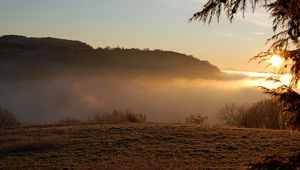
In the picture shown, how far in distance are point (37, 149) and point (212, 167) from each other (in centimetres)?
990

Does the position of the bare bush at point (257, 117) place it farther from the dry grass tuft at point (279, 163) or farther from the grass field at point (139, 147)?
the dry grass tuft at point (279, 163)

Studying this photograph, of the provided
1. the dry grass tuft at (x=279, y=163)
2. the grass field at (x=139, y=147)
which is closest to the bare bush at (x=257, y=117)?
the grass field at (x=139, y=147)

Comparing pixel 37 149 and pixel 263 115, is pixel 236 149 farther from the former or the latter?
pixel 263 115

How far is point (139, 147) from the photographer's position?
2761cm

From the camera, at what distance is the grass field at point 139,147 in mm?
23797

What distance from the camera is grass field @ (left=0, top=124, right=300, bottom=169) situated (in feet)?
78.1

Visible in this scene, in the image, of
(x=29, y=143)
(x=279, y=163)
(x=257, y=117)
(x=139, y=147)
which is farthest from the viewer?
(x=257, y=117)

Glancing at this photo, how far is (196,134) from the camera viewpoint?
3172 cm

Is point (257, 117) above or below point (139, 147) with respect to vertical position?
below

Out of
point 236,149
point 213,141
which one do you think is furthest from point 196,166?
point 213,141

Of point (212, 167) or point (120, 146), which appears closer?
point (212, 167)

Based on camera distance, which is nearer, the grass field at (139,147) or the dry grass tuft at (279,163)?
the dry grass tuft at (279,163)

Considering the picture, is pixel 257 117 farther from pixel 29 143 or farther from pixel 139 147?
pixel 29 143

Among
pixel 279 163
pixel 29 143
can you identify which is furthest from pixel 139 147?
pixel 279 163
